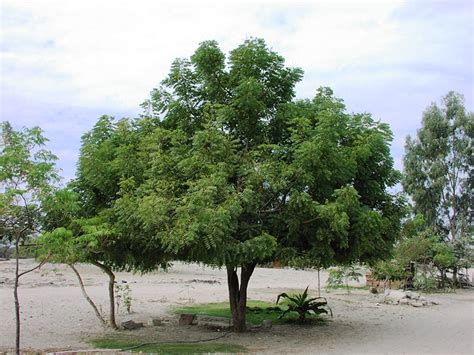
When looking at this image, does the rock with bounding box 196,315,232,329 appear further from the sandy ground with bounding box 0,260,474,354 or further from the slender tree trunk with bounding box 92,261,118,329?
the slender tree trunk with bounding box 92,261,118,329

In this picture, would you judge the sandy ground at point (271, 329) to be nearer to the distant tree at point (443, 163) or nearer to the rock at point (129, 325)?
the rock at point (129, 325)

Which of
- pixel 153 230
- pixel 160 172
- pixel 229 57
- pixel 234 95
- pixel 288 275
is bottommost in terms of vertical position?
pixel 288 275

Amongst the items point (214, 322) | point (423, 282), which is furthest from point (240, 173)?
point (423, 282)

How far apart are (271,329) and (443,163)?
27962 mm

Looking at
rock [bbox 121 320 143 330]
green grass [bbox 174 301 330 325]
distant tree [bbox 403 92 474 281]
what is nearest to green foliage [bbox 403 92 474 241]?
distant tree [bbox 403 92 474 281]

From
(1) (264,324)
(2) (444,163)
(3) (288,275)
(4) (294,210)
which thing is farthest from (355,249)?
(3) (288,275)

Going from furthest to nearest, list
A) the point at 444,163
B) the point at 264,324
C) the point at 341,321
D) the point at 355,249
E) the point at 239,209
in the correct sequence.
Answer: the point at 444,163, the point at 341,321, the point at 264,324, the point at 355,249, the point at 239,209

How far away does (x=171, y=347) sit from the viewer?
12148 mm

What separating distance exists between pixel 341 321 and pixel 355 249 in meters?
6.11

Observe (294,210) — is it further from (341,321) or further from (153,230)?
(341,321)

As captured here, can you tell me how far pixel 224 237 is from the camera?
11.0m

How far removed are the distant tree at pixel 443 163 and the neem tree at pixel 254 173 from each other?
26.9m

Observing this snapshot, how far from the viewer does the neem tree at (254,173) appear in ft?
35.9

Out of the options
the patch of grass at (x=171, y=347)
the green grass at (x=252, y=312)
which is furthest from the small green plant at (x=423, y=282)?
the patch of grass at (x=171, y=347)
